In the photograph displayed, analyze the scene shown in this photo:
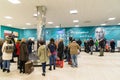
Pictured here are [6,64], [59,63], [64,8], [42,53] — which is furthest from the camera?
[64,8]

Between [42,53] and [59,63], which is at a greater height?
[42,53]

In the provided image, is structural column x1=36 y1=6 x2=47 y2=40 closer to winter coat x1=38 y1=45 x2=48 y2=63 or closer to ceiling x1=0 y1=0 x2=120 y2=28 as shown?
ceiling x1=0 y1=0 x2=120 y2=28

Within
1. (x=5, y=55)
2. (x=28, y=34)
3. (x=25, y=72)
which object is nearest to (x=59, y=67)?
(x=25, y=72)

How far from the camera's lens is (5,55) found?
642 cm

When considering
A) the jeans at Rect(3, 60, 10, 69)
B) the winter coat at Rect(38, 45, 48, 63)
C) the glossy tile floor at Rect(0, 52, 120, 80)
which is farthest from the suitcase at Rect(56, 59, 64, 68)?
the jeans at Rect(3, 60, 10, 69)

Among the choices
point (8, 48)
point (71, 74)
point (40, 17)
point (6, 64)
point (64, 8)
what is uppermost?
point (64, 8)

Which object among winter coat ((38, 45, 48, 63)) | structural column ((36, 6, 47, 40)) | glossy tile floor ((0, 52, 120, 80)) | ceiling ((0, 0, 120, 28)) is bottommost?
glossy tile floor ((0, 52, 120, 80))

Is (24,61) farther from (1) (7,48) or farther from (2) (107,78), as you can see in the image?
(2) (107,78)

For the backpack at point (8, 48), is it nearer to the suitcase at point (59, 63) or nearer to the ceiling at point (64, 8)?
the suitcase at point (59, 63)

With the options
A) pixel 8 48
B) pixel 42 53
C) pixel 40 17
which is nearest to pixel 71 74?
pixel 42 53

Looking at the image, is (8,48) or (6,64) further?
(6,64)

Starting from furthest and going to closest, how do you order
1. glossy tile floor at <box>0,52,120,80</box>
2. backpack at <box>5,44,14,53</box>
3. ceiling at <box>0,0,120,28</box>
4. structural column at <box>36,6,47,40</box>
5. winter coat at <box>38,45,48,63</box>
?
structural column at <box>36,6,47,40</box> < ceiling at <box>0,0,120,28</box> < backpack at <box>5,44,14,53</box> < winter coat at <box>38,45,48,63</box> < glossy tile floor at <box>0,52,120,80</box>

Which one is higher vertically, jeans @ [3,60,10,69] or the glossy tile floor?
jeans @ [3,60,10,69]

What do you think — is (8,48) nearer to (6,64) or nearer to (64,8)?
(6,64)
